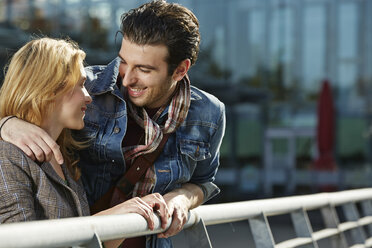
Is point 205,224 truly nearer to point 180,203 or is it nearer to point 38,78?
point 180,203

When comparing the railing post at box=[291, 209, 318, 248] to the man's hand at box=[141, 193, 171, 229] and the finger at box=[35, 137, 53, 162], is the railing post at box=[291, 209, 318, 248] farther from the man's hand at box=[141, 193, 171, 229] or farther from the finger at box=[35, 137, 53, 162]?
the finger at box=[35, 137, 53, 162]

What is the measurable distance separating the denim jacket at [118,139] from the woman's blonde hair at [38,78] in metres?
0.38

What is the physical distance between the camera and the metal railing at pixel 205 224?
1.71m

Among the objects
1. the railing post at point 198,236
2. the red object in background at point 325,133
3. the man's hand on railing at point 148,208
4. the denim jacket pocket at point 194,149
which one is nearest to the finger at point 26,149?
the man's hand on railing at point 148,208

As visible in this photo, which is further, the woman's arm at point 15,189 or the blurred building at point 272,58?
the blurred building at point 272,58

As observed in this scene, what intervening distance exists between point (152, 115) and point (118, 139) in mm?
208

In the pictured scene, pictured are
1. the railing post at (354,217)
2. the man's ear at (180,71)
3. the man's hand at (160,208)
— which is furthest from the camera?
the railing post at (354,217)

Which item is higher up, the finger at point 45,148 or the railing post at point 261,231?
the finger at point 45,148

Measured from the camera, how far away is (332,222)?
383 centimetres

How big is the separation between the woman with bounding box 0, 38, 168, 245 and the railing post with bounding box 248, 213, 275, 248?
637mm

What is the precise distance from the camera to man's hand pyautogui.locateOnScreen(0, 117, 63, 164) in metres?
2.20

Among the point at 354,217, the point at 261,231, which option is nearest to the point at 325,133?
the point at 354,217

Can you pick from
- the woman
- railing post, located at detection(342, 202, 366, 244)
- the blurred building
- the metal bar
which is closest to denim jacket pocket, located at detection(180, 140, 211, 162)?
the woman

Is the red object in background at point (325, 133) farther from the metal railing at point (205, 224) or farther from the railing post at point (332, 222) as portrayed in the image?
the railing post at point (332, 222)
